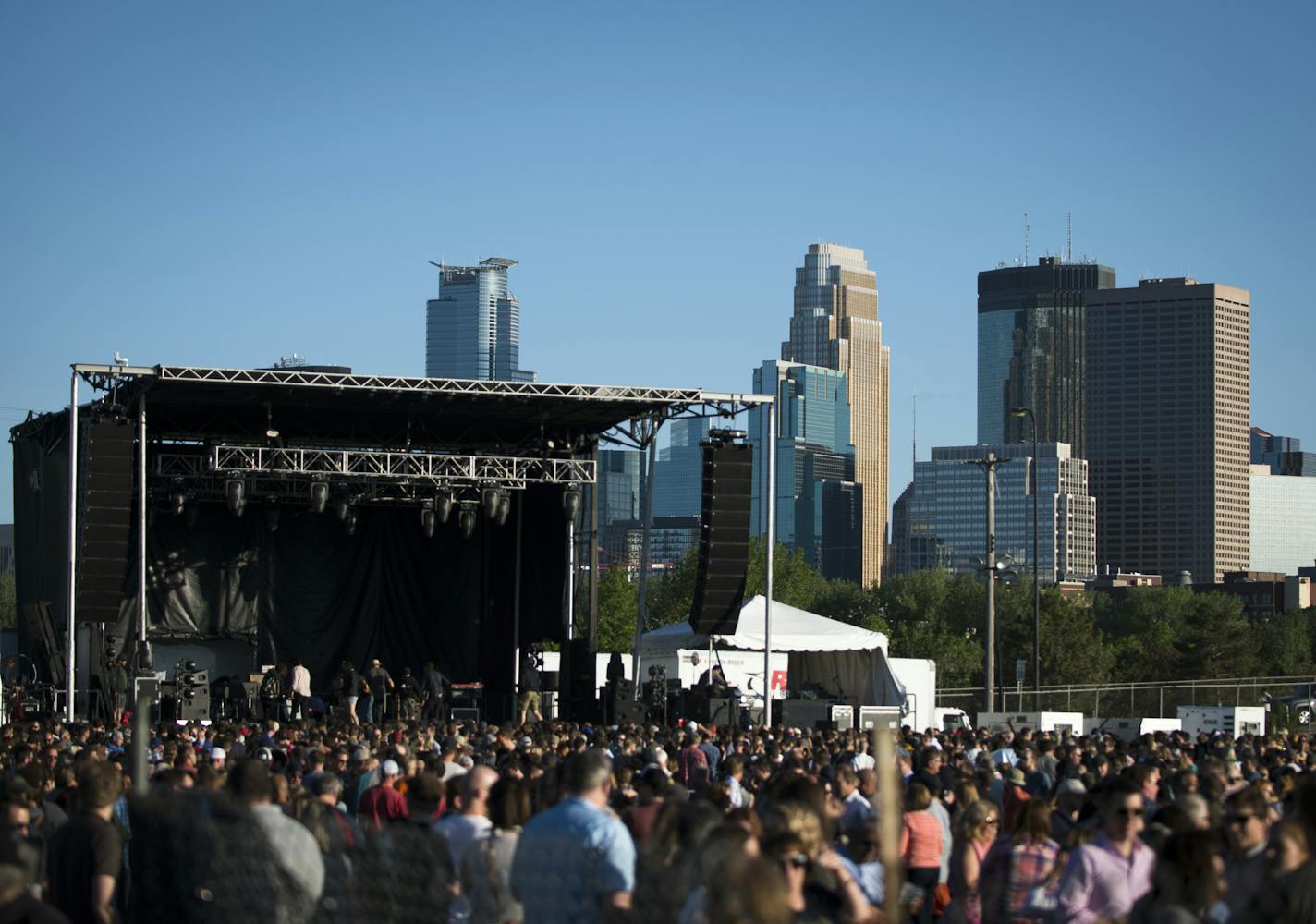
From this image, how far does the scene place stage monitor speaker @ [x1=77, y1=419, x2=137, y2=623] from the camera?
27.0m

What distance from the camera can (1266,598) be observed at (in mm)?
170625

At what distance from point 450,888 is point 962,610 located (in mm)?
118793

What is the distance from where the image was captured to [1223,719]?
29.5m

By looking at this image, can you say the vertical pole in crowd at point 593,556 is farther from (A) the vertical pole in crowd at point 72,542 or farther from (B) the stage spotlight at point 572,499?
(A) the vertical pole in crowd at point 72,542

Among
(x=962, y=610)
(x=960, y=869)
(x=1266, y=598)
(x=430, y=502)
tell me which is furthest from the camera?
(x=1266, y=598)

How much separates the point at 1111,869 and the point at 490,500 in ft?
81.4

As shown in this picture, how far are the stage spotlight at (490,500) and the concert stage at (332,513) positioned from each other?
27 mm

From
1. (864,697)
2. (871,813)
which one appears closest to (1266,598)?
(864,697)

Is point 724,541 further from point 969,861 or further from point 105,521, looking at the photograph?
point 969,861

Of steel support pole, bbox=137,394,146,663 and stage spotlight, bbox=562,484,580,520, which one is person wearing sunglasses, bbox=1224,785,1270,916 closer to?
steel support pole, bbox=137,394,146,663

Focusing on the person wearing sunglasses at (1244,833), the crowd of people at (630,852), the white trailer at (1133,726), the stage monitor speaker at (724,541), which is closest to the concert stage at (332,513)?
the stage monitor speaker at (724,541)

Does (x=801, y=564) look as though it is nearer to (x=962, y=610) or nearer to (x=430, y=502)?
(x=962, y=610)

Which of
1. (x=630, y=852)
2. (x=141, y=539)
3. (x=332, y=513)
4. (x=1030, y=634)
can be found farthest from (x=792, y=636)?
(x=1030, y=634)

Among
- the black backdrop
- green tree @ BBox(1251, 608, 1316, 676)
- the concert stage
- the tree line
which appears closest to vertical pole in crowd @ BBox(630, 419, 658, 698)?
the concert stage
